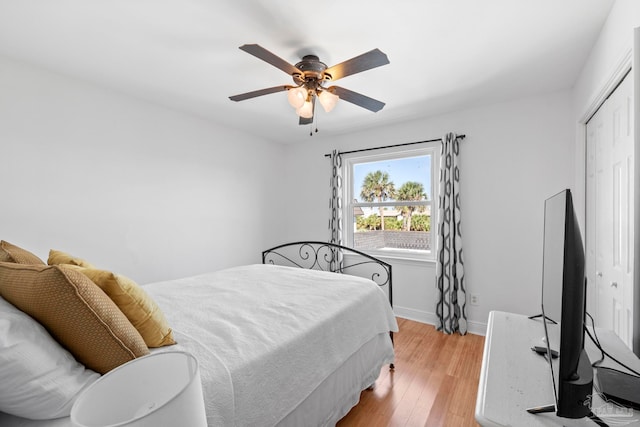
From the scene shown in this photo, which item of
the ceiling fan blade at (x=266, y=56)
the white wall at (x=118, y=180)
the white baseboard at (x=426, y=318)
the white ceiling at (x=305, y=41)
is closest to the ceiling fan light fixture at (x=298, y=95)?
the ceiling fan blade at (x=266, y=56)

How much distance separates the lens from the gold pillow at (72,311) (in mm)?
865

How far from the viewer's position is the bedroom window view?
3590 millimetres

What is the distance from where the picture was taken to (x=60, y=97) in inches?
93.3

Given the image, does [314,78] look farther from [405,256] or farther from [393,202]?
[405,256]

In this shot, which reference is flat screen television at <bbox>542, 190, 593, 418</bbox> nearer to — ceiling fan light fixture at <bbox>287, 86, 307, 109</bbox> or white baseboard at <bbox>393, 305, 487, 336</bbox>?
ceiling fan light fixture at <bbox>287, 86, 307, 109</bbox>

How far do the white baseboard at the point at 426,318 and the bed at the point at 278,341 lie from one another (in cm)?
125

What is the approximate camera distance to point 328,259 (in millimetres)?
4199

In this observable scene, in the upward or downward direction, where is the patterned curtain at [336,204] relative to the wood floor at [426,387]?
upward

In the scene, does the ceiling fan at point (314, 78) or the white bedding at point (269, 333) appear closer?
the white bedding at point (269, 333)

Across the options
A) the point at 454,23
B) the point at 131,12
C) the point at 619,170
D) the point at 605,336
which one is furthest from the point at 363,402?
the point at 131,12

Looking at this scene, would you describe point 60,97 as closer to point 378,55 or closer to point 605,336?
point 378,55

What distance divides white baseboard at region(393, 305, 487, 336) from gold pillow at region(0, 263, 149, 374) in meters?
3.15

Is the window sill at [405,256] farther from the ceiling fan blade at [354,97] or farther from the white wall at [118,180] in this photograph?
the ceiling fan blade at [354,97]

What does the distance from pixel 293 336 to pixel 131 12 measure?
2031 millimetres
